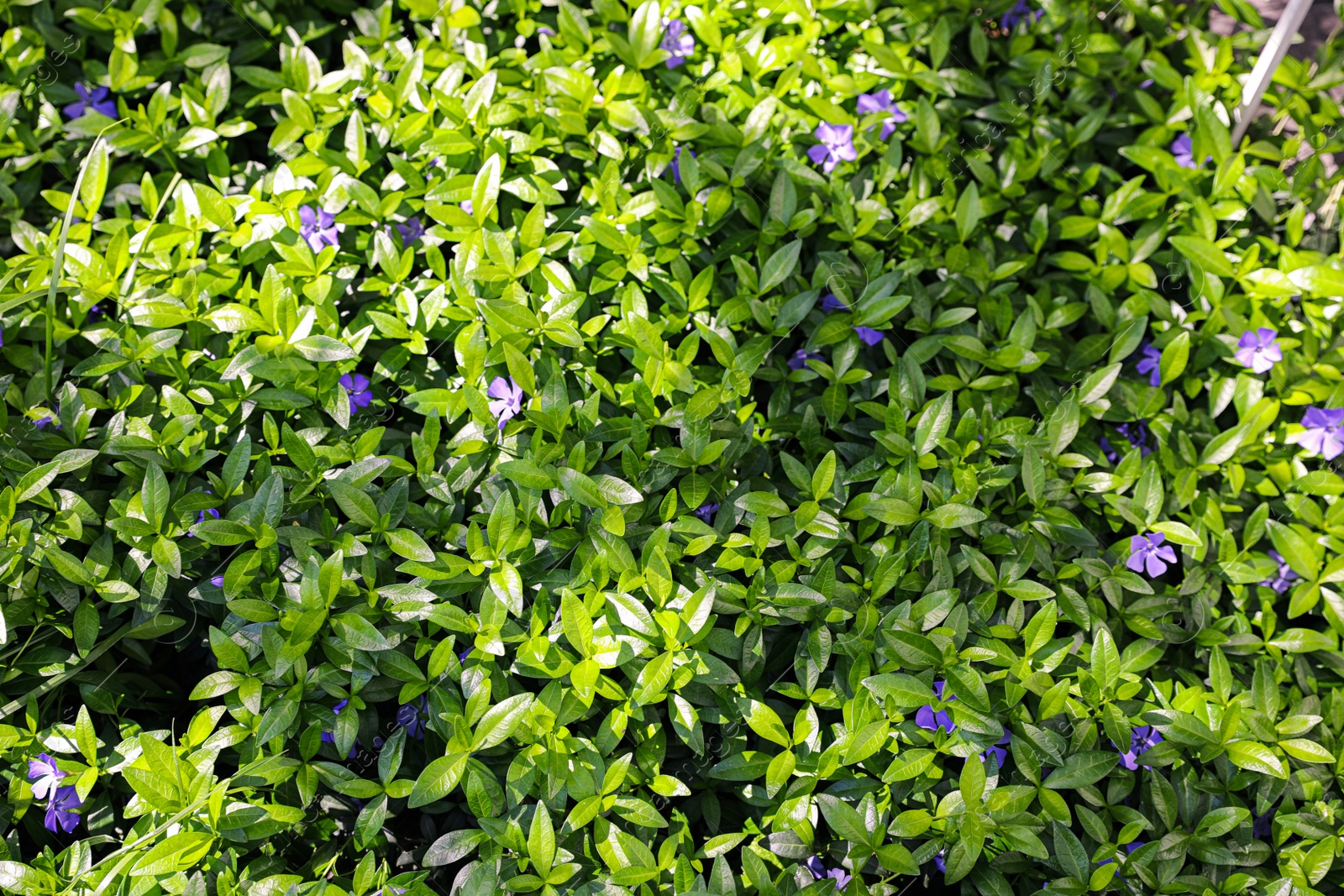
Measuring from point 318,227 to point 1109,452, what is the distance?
4.55ft

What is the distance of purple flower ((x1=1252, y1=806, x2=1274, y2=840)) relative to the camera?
55.9 inches

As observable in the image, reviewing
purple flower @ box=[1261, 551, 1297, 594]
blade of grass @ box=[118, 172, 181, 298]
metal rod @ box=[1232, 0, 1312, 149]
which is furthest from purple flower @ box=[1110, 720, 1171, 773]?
blade of grass @ box=[118, 172, 181, 298]

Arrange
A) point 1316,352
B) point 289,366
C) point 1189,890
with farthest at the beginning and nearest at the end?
1. point 1316,352
2. point 289,366
3. point 1189,890

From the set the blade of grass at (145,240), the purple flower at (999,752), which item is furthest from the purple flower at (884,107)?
the blade of grass at (145,240)

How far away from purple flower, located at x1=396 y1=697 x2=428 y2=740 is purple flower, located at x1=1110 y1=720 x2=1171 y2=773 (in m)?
0.96

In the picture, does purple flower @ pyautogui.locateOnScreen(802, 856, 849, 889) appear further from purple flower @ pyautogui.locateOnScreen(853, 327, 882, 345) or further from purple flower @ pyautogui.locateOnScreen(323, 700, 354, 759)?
purple flower @ pyautogui.locateOnScreen(853, 327, 882, 345)

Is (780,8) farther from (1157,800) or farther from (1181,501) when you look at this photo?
(1157,800)

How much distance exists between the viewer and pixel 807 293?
1.58 meters

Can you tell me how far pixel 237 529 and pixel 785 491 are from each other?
78 centimetres

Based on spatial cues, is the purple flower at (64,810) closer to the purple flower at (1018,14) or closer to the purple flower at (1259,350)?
the purple flower at (1259,350)

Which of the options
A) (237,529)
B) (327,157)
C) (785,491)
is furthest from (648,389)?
(327,157)

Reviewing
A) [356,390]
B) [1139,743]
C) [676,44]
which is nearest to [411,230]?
[356,390]

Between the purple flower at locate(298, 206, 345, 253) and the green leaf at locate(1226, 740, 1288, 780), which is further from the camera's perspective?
the purple flower at locate(298, 206, 345, 253)

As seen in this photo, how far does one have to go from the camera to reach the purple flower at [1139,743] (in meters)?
1.40
